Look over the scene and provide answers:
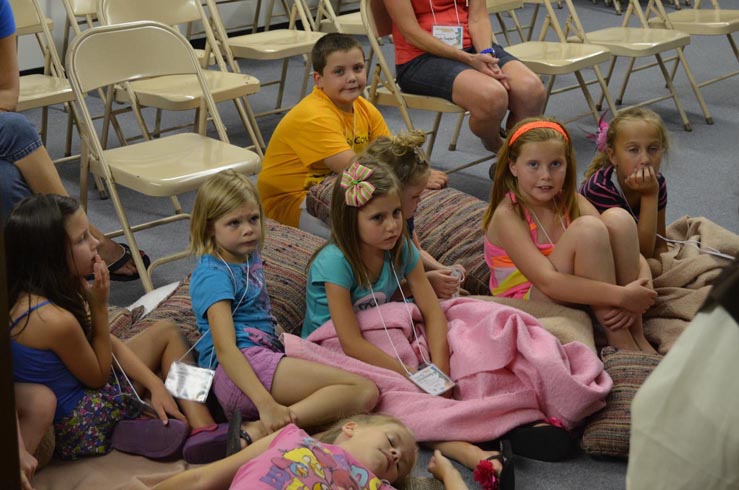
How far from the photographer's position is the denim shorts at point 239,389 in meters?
2.13

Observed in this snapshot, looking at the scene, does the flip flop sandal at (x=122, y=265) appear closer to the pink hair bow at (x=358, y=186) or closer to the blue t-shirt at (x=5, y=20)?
the blue t-shirt at (x=5, y=20)

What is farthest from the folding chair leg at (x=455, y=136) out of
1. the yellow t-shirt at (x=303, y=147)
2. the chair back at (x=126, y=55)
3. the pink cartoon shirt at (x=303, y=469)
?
the pink cartoon shirt at (x=303, y=469)

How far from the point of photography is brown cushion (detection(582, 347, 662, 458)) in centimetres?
209

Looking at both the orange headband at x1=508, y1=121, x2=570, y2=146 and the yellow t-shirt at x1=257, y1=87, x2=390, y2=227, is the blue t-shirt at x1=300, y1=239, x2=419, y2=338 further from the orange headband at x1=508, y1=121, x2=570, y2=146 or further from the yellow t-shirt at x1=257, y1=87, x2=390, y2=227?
the yellow t-shirt at x1=257, y1=87, x2=390, y2=227

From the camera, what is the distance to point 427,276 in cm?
254

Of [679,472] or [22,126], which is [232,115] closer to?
[22,126]

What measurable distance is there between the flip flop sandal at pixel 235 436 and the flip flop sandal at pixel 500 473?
485 mm

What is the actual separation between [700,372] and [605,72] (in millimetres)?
5117

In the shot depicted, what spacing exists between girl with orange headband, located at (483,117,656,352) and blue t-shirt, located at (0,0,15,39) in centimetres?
150

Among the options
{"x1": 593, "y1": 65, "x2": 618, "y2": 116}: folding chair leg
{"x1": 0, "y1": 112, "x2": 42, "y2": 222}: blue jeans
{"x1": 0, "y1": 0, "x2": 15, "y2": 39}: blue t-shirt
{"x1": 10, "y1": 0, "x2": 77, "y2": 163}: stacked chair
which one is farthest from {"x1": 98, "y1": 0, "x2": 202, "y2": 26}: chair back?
{"x1": 593, "y1": 65, "x2": 618, "y2": 116}: folding chair leg

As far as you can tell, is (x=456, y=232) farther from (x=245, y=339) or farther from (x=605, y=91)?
(x=605, y=91)

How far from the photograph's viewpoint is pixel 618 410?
6.98 ft

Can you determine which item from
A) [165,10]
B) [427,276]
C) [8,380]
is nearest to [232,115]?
[165,10]

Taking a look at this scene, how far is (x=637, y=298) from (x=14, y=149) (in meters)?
1.69
